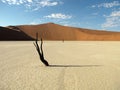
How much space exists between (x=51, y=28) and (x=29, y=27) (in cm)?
972

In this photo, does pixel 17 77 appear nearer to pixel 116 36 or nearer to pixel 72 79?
pixel 72 79

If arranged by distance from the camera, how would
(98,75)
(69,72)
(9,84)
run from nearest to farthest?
(9,84) < (98,75) < (69,72)

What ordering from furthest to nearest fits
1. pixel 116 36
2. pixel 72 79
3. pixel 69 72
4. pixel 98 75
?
pixel 116 36 → pixel 69 72 → pixel 98 75 → pixel 72 79

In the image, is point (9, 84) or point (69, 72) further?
point (69, 72)

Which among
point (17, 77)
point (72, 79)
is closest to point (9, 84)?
point (17, 77)

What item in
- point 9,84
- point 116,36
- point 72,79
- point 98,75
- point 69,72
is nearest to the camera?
point 9,84

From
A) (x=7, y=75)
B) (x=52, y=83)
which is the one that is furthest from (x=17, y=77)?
(x=52, y=83)

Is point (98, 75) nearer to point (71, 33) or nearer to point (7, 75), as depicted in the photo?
point (7, 75)

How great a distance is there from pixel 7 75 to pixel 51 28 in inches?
3531

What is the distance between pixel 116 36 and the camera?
313 feet

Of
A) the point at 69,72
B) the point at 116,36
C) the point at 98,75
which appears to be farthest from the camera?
the point at 116,36

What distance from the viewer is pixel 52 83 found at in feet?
27.1

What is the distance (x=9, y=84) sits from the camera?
26.6ft

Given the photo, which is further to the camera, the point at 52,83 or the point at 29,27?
the point at 29,27
